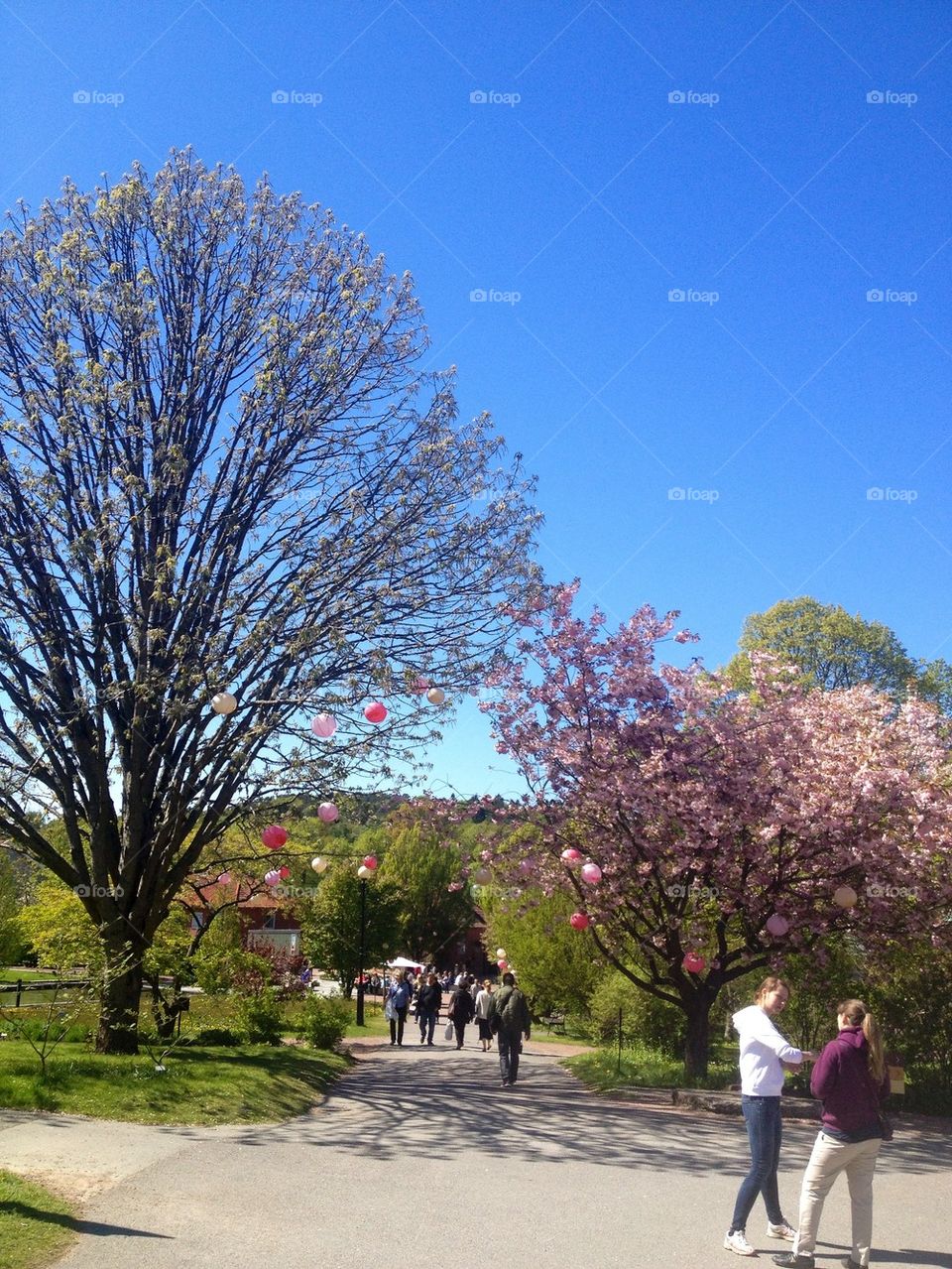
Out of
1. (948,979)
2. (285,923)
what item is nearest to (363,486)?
(948,979)

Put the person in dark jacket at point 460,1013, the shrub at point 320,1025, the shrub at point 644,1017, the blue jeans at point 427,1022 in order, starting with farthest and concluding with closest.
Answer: the blue jeans at point 427,1022 → the person in dark jacket at point 460,1013 → the shrub at point 644,1017 → the shrub at point 320,1025

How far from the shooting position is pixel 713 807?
46.1ft

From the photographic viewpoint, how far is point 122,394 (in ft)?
43.2

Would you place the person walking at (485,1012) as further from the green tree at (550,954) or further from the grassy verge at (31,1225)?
the grassy verge at (31,1225)

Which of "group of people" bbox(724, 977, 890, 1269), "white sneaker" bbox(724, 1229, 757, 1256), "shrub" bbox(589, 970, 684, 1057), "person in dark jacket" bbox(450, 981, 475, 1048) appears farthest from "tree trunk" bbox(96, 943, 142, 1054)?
"person in dark jacket" bbox(450, 981, 475, 1048)

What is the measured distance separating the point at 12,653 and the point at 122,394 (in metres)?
3.56

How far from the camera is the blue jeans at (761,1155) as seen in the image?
635 cm

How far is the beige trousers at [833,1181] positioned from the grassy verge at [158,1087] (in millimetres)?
5939

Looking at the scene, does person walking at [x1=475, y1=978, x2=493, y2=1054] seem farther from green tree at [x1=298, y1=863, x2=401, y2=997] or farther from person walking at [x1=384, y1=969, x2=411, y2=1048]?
green tree at [x1=298, y1=863, x2=401, y2=997]

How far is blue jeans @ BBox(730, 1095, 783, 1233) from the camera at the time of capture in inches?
250

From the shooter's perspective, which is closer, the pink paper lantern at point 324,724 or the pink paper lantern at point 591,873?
the pink paper lantern at point 324,724

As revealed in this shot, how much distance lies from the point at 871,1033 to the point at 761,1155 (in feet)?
3.38

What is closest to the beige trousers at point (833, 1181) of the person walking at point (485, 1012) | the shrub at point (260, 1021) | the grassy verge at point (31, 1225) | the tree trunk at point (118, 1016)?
the grassy verge at point (31, 1225)

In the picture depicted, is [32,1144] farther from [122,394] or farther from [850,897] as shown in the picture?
[850,897]
